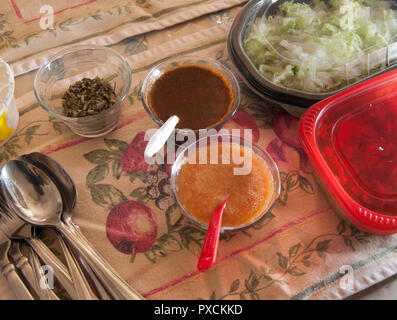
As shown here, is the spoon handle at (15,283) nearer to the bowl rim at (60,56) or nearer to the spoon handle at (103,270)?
the spoon handle at (103,270)

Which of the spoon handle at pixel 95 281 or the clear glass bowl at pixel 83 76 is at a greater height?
the clear glass bowl at pixel 83 76

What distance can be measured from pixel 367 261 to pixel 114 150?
92 centimetres

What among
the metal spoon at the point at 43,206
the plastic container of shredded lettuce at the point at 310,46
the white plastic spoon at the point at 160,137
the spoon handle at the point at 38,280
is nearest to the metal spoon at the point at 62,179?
the metal spoon at the point at 43,206

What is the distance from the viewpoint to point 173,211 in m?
1.18

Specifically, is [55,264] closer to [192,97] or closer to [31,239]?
[31,239]

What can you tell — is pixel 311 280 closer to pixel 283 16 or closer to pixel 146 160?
pixel 146 160

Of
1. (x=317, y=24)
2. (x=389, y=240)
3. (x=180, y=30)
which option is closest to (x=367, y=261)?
(x=389, y=240)

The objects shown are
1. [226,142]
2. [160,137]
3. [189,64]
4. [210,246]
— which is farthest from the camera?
[189,64]

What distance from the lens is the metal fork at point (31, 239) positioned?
1.04 m

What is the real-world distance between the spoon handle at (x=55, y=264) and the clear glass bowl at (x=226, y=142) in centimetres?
39

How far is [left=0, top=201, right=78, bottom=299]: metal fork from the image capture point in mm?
1041

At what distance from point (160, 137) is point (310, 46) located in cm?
68

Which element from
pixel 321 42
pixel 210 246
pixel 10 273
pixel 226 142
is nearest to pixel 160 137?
pixel 226 142

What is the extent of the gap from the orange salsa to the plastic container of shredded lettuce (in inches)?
12.5
